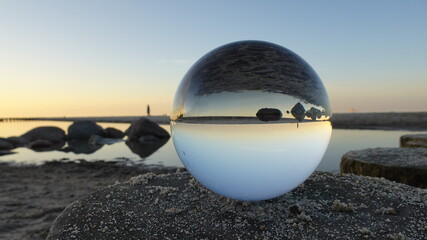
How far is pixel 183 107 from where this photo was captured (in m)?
3.60

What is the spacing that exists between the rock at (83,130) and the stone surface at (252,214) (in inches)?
828

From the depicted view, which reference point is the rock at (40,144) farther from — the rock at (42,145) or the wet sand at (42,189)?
the wet sand at (42,189)

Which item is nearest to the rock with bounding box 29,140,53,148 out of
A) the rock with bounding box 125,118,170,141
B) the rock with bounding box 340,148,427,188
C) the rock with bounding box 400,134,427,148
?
the rock with bounding box 125,118,170,141

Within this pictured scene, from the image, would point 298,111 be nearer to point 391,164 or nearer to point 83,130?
point 391,164

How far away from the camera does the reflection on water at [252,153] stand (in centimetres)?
319

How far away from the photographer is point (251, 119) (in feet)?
10.3

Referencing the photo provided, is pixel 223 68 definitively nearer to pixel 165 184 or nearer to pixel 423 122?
pixel 165 184

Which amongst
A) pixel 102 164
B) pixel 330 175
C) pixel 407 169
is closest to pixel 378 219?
pixel 330 175

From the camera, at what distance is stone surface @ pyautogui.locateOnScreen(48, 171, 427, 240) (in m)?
3.73

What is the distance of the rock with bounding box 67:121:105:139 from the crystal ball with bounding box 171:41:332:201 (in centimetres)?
2298

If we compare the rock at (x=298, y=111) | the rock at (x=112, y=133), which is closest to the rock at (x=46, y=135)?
the rock at (x=112, y=133)

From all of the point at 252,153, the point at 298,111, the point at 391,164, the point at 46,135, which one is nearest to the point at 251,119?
the point at 252,153

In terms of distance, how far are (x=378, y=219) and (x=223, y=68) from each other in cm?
289

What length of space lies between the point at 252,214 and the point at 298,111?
1632 mm
